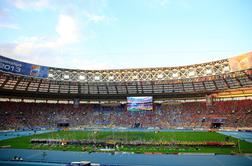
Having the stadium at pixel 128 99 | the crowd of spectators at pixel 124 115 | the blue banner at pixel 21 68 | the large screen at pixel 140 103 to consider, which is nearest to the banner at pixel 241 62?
the stadium at pixel 128 99

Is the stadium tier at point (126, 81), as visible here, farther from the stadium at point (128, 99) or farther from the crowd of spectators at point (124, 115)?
the crowd of spectators at point (124, 115)

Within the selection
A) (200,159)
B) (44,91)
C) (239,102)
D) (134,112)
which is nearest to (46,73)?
(44,91)

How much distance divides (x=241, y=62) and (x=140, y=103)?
107 ft

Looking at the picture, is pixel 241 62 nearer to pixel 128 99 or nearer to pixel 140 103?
pixel 140 103

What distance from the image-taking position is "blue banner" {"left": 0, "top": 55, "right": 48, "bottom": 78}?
2107 inches

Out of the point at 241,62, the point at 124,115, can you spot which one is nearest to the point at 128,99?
the point at 124,115

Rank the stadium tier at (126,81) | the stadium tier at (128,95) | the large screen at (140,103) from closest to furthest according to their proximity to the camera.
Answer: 1. the stadium tier at (126,81)
2. the stadium tier at (128,95)
3. the large screen at (140,103)

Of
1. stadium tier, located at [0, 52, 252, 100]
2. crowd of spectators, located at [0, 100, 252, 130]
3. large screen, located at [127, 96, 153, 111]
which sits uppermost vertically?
stadium tier, located at [0, 52, 252, 100]

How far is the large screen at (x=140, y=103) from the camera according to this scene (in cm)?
7325

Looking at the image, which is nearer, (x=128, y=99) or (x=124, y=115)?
(x=128, y=99)

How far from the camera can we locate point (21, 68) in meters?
58.6

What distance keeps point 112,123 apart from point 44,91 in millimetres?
25037

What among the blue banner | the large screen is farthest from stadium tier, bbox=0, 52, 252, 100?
the large screen

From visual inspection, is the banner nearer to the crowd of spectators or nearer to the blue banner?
the crowd of spectators
